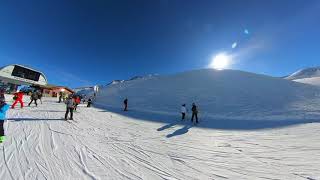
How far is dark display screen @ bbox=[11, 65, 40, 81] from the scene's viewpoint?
4368 centimetres

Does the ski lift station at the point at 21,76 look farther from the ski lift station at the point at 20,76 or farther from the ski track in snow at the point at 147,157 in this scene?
the ski track in snow at the point at 147,157

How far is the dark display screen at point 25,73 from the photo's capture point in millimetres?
43684

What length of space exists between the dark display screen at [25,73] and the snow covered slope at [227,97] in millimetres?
24470

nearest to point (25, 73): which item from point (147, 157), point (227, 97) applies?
point (227, 97)

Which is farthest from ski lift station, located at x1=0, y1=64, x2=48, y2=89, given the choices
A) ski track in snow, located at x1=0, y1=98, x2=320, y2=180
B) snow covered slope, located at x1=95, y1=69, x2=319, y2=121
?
ski track in snow, located at x1=0, y1=98, x2=320, y2=180

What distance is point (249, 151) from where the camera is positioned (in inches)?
352

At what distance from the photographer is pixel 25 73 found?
46125 mm

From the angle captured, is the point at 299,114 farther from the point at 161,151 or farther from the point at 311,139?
the point at 161,151

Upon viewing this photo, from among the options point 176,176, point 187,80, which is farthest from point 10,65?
point 176,176

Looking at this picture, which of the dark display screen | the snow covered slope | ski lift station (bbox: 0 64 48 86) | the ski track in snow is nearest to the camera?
the ski track in snow

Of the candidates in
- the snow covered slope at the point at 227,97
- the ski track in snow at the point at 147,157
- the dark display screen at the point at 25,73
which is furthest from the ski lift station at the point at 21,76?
the ski track in snow at the point at 147,157

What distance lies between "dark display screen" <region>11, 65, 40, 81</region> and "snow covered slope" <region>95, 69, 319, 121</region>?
80.3 ft

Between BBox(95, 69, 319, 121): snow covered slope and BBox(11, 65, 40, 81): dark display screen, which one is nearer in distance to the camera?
BBox(95, 69, 319, 121): snow covered slope

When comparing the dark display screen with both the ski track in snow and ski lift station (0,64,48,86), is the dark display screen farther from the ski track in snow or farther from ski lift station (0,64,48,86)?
Result: the ski track in snow
